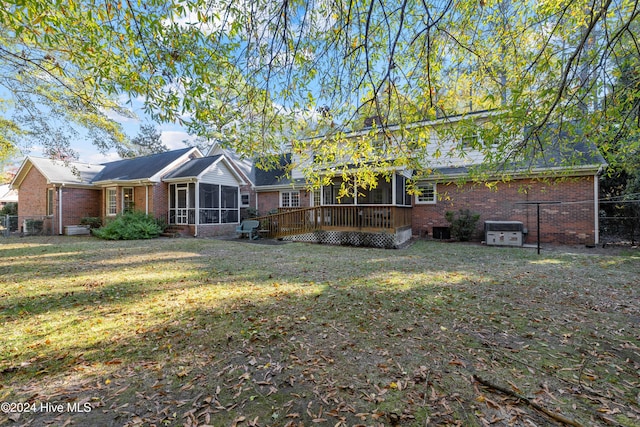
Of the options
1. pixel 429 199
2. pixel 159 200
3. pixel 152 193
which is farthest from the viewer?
pixel 159 200

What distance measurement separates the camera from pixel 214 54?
434 centimetres

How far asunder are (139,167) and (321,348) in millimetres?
20072

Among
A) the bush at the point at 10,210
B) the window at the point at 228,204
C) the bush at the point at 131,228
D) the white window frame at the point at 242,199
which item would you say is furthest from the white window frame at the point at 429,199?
the bush at the point at 10,210

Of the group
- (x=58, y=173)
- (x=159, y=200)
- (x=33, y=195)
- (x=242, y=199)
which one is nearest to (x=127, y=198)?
(x=159, y=200)

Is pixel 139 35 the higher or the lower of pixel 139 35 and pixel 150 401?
the higher

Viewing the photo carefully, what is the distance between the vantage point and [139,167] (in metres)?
18.9

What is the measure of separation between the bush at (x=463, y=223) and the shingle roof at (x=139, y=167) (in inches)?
632

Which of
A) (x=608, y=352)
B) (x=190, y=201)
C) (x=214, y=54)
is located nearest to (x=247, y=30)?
(x=214, y=54)

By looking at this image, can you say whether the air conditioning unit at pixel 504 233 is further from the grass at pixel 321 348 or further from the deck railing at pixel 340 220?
the grass at pixel 321 348

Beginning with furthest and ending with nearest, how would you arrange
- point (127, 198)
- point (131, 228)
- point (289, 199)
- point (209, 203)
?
point (289, 199), point (127, 198), point (209, 203), point (131, 228)

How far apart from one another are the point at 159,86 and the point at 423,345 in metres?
4.96

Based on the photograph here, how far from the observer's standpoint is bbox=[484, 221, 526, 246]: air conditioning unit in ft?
38.3

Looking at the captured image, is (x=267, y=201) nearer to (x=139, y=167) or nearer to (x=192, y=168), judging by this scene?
(x=192, y=168)

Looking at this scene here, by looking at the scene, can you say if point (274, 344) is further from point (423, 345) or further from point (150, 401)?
point (423, 345)
